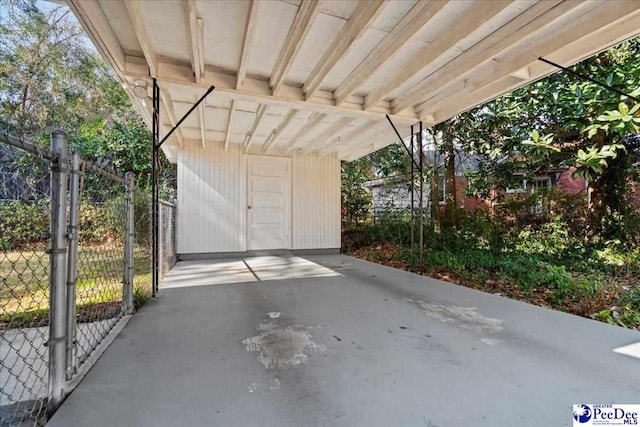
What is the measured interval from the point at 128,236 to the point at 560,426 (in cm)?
328

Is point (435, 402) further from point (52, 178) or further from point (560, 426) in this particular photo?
point (52, 178)

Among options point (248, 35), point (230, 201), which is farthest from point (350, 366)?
point (230, 201)

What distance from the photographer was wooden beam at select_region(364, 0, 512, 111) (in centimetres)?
244

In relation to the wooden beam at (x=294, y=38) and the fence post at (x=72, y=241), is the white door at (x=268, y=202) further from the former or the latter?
the fence post at (x=72, y=241)

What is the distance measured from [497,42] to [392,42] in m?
0.97

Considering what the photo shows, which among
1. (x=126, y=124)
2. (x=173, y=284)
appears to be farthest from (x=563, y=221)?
(x=126, y=124)

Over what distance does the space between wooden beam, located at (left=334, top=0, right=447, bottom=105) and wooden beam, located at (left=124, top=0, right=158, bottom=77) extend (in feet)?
7.00

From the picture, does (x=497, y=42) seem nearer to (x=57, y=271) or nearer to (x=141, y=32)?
(x=141, y=32)

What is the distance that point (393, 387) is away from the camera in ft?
5.46

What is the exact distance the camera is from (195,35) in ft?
8.93

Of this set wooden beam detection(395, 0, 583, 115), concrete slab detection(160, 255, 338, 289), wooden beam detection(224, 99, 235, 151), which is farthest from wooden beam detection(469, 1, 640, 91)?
concrete slab detection(160, 255, 338, 289)

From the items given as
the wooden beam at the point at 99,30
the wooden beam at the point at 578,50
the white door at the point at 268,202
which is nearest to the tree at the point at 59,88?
the white door at the point at 268,202

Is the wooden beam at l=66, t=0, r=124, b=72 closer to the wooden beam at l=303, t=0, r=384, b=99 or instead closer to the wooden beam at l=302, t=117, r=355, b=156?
the wooden beam at l=303, t=0, r=384, b=99

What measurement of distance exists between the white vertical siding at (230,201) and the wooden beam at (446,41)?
390 centimetres
